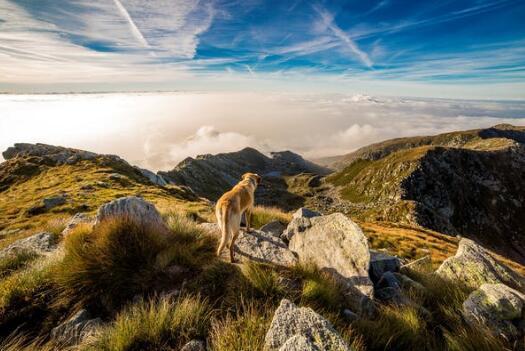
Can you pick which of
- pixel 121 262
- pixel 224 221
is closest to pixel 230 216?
pixel 224 221

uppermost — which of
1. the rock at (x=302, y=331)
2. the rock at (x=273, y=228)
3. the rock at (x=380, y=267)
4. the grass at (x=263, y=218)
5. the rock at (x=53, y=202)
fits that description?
the rock at (x=302, y=331)

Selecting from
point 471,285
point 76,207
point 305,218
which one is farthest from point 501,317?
point 76,207

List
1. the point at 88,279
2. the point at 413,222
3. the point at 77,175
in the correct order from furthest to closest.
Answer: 1. the point at 413,222
2. the point at 77,175
3. the point at 88,279

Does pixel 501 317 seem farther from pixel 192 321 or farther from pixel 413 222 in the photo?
pixel 413 222

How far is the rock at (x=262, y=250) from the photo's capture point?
26.0 ft

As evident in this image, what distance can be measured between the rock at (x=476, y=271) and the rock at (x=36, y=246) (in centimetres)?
1344

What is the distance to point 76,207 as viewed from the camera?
42.0m

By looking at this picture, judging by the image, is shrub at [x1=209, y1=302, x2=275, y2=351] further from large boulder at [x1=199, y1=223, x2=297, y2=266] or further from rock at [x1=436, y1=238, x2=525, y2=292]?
rock at [x1=436, y1=238, x2=525, y2=292]

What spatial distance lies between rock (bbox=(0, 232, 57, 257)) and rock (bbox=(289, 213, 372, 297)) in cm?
892

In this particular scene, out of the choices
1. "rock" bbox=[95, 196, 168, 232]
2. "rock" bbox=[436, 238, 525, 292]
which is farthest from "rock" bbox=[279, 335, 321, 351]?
"rock" bbox=[436, 238, 525, 292]

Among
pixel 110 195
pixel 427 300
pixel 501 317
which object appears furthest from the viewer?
pixel 110 195

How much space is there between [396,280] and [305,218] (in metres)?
3.51

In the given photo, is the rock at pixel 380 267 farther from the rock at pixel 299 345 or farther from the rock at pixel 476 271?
the rock at pixel 299 345

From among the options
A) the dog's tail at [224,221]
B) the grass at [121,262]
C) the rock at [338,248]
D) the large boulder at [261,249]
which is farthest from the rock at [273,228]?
the dog's tail at [224,221]
